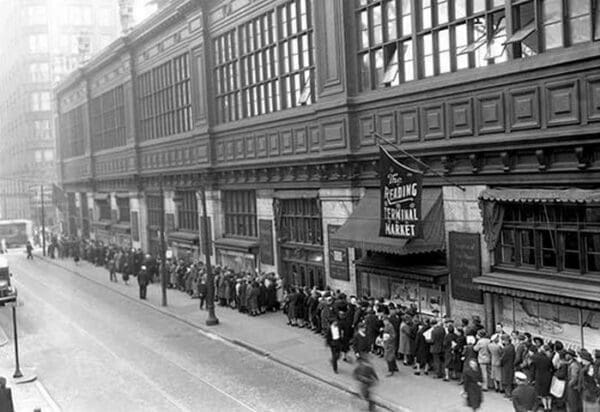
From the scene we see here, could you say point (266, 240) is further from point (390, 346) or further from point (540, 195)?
point (540, 195)

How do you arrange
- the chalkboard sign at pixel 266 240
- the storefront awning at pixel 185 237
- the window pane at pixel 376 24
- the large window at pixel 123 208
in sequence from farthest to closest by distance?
1. the large window at pixel 123 208
2. the storefront awning at pixel 185 237
3. the chalkboard sign at pixel 266 240
4. the window pane at pixel 376 24

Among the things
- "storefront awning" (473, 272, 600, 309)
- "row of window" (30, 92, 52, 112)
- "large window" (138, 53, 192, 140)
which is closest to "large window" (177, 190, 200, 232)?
"large window" (138, 53, 192, 140)

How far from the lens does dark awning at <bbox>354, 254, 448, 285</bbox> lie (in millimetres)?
19984

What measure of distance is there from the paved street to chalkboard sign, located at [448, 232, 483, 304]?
4590 mm

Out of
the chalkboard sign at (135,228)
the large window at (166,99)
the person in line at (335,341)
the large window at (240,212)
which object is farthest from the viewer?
the chalkboard sign at (135,228)

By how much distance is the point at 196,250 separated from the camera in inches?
1502

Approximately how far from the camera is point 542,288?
54.8 feet

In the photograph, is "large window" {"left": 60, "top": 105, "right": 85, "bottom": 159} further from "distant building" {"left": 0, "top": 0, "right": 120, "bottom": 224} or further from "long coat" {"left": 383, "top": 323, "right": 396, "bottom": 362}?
"long coat" {"left": 383, "top": 323, "right": 396, "bottom": 362}

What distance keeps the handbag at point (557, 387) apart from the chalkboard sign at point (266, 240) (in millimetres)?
16589

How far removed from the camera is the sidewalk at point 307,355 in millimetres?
16297

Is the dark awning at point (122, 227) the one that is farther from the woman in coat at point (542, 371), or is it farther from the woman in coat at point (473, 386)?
the woman in coat at point (473, 386)

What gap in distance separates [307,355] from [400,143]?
6979mm

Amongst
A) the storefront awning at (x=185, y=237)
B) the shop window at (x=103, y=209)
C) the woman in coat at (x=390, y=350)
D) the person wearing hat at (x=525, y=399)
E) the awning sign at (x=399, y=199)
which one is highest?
the awning sign at (x=399, y=199)

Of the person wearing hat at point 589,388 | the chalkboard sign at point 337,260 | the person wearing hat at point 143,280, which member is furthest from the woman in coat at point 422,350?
the person wearing hat at point 143,280
